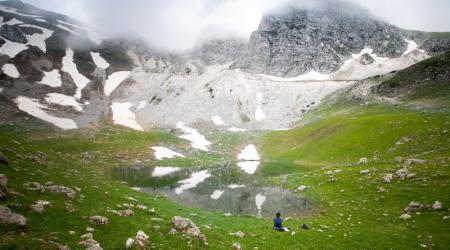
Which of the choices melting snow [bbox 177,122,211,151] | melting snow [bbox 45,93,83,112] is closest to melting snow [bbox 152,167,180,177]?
melting snow [bbox 177,122,211,151]

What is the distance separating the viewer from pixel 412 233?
23938 mm

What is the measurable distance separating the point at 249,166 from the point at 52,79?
141 meters

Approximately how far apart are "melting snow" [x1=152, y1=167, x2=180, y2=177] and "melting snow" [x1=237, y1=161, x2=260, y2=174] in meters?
15.2

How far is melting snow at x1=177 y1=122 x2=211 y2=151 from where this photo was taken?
109 metres

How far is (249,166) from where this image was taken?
7606cm

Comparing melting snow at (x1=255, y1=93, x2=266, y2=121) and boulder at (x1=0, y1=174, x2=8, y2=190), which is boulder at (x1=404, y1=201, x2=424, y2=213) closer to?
boulder at (x1=0, y1=174, x2=8, y2=190)

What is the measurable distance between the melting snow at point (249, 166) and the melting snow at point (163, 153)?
20.6 m

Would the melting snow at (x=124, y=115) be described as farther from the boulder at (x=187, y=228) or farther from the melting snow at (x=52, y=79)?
the boulder at (x=187, y=228)

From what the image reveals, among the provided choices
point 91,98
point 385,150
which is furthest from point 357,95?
point 91,98

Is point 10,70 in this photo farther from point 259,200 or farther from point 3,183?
point 3,183

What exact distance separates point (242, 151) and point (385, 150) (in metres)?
50.9

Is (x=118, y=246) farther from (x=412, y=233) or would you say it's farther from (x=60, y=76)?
(x=60, y=76)

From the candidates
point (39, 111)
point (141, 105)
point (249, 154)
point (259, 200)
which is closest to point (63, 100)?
point (39, 111)

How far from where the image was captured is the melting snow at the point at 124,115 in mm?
140975
